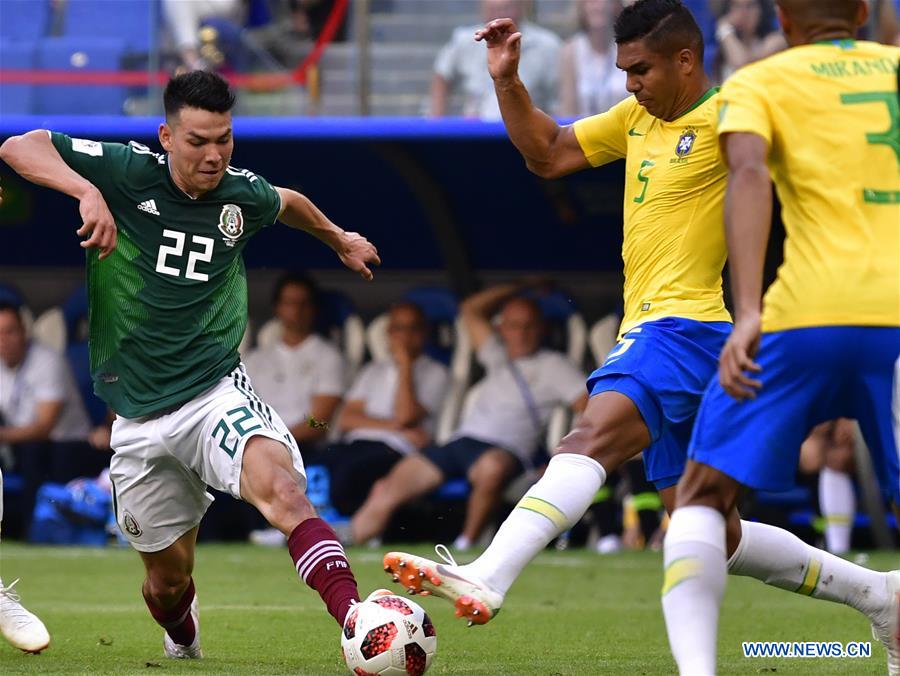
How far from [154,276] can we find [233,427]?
0.75 m

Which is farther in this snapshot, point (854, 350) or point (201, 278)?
point (201, 278)

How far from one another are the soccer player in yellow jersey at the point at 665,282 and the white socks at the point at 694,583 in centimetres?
89

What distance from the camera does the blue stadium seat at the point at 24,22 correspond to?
494 inches

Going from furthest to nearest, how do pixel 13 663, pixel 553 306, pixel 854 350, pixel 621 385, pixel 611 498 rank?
pixel 553 306
pixel 611 498
pixel 13 663
pixel 621 385
pixel 854 350

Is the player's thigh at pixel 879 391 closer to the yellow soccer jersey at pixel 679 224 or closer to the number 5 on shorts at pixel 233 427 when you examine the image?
the yellow soccer jersey at pixel 679 224

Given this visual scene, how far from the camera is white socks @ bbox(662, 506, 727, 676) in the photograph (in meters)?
4.50

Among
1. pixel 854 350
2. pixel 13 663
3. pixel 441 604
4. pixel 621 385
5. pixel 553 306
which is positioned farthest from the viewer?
pixel 553 306

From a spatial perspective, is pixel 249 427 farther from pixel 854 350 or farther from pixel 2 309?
pixel 2 309

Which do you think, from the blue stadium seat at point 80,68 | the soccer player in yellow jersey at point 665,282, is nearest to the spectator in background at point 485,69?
the blue stadium seat at point 80,68

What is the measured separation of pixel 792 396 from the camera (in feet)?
14.7

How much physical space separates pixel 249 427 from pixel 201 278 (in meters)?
0.73

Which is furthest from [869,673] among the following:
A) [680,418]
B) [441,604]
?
[441,604]

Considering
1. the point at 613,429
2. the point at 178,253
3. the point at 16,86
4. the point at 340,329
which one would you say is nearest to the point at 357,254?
the point at 178,253

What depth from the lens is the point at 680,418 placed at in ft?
18.9
